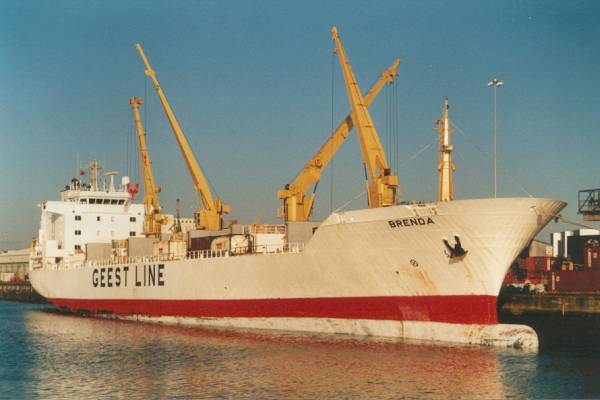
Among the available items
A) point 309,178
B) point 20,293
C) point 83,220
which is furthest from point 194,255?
point 20,293

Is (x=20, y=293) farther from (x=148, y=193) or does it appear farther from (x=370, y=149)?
(x=370, y=149)

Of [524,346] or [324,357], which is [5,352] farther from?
[524,346]

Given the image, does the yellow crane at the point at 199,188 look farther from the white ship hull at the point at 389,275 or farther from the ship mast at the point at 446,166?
the ship mast at the point at 446,166

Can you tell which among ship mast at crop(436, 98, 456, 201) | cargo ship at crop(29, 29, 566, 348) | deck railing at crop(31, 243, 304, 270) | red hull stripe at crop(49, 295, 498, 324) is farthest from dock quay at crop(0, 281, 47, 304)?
ship mast at crop(436, 98, 456, 201)

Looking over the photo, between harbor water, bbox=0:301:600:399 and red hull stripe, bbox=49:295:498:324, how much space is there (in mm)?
1036

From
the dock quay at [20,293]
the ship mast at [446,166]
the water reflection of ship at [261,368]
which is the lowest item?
the dock quay at [20,293]

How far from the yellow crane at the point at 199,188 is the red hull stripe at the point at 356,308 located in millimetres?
6996

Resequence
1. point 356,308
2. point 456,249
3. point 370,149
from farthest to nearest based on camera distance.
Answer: point 370,149 → point 356,308 → point 456,249

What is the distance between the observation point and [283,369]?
20438mm

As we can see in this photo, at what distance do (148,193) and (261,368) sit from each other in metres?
25.9

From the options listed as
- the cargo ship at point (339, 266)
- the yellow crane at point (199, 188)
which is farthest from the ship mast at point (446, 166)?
the yellow crane at point (199, 188)

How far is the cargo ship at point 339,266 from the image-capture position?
23.5 m

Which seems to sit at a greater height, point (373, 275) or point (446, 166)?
point (446, 166)

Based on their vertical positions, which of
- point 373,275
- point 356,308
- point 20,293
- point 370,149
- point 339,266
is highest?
point 370,149
